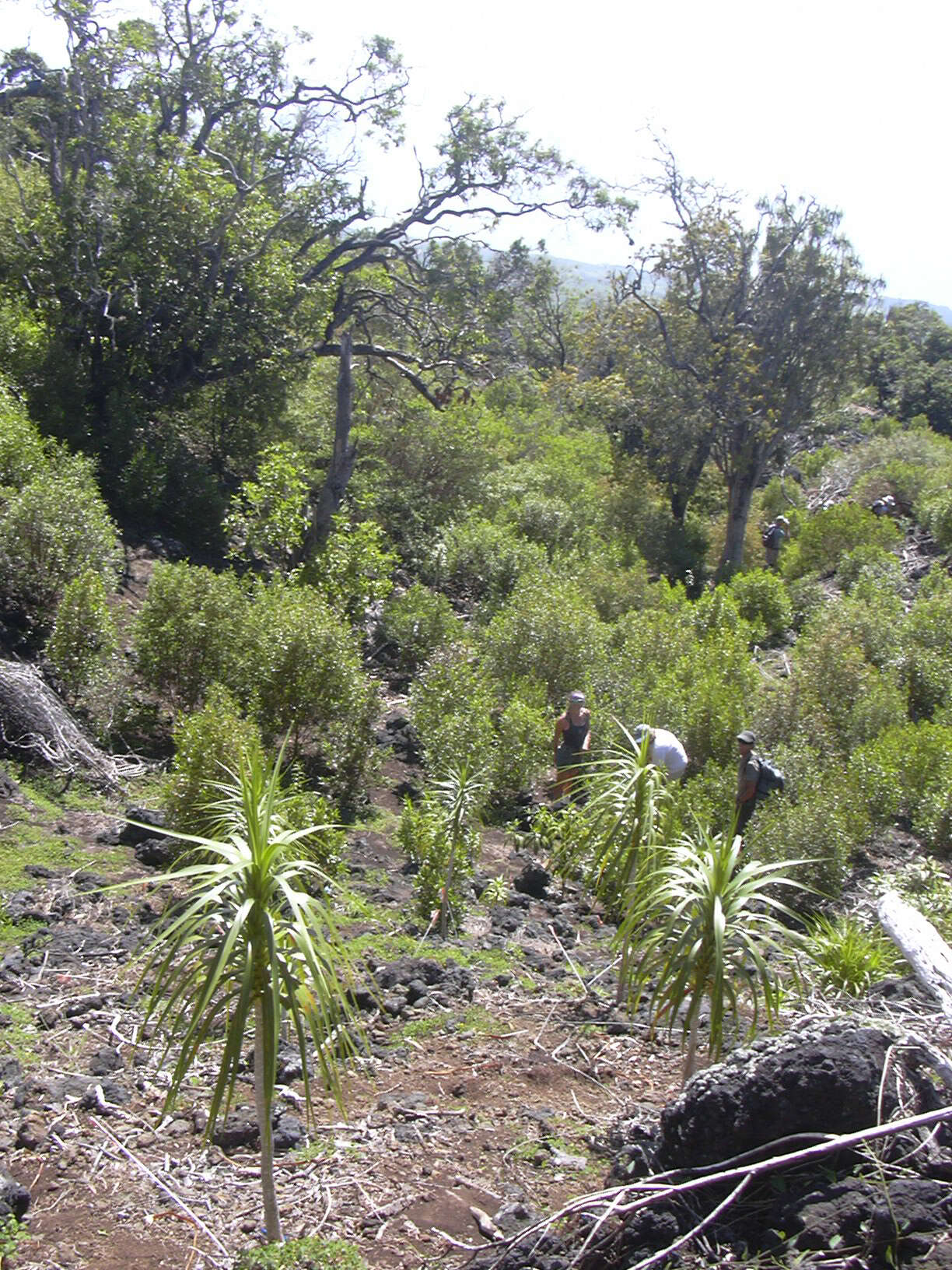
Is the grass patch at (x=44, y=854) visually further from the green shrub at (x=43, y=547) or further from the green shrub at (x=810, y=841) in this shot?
the green shrub at (x=810, y=841)

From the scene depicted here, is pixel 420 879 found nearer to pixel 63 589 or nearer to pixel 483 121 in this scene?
pixel 63 589

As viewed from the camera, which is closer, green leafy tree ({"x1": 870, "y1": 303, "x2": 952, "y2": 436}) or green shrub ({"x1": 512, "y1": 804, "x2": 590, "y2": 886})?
green shrub ({"x1": 512, "y1": 804, "x2": 590, "y2": 886})

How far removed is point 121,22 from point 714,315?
35.6 ft

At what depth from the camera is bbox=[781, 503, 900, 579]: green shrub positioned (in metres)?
18.1

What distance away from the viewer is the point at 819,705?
1078 cm

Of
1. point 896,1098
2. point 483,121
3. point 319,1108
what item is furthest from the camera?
point 483,121

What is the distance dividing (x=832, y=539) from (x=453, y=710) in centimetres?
1057

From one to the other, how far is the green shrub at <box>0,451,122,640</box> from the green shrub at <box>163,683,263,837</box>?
277cm

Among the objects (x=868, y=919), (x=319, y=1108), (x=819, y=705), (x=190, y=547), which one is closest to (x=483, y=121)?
(x=190, y=547)

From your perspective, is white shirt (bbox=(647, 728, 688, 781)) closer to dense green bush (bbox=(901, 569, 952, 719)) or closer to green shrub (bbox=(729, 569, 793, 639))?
dense green bush (bbox=(901, 569, 952, 719))

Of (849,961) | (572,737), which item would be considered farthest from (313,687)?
(849,961)

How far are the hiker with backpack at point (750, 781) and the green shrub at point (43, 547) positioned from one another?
5.48m

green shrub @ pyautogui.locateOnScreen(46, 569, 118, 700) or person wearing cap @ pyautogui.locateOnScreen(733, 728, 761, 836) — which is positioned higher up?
green shrub @ pyautogui.locateOnScreen(46, 569, 118, 700)

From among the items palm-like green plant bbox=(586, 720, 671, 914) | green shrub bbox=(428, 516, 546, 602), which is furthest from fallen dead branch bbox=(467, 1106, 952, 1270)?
green shrub bbox=(428, 516, 546, 602)
